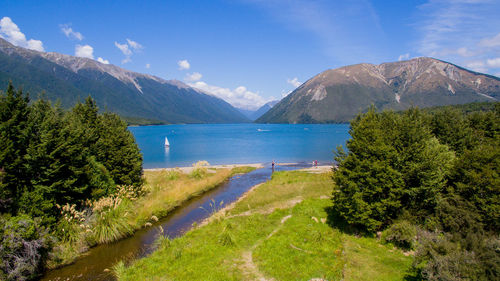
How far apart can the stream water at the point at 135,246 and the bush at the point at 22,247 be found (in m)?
1.23

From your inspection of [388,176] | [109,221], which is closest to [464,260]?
[388,176]

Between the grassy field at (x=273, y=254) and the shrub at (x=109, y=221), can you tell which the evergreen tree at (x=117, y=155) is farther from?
the grassy field at (x=273, y=254)

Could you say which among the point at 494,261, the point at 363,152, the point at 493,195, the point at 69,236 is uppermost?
the point at 363,152

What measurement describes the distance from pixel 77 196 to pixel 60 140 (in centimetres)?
488

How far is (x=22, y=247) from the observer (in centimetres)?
1327

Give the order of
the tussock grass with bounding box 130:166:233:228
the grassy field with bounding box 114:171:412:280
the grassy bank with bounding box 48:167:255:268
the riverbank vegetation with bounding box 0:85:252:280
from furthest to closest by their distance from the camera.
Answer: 1. the tussock grass with bounding box 130:166:233:228
2. the grassy bank with bounding box 48:167:255:268
3. the riverbank vegetation with bounding box 0:85:252:280
4. the grassy field with bounding box 114:171:412:280

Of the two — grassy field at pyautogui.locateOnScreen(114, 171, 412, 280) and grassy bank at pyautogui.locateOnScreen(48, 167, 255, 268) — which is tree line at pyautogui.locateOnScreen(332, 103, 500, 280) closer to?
grassy field at pyautogui.locateOnScreen(114, 171, 412, 280)

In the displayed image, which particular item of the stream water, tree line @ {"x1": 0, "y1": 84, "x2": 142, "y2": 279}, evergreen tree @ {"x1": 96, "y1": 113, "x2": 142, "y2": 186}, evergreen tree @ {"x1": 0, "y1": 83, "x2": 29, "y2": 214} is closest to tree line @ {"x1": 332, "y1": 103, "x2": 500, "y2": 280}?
the stream water

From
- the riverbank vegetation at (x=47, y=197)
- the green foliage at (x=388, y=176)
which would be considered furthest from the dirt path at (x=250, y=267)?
the riverbank vegetation at (x=47, y=197)

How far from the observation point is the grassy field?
492 inches

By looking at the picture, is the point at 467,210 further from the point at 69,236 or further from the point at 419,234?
A: the point at 69,236

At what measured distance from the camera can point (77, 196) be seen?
65.3 feet

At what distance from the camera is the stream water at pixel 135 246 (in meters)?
14.9

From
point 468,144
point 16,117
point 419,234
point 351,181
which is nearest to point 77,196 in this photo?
point 16,117
